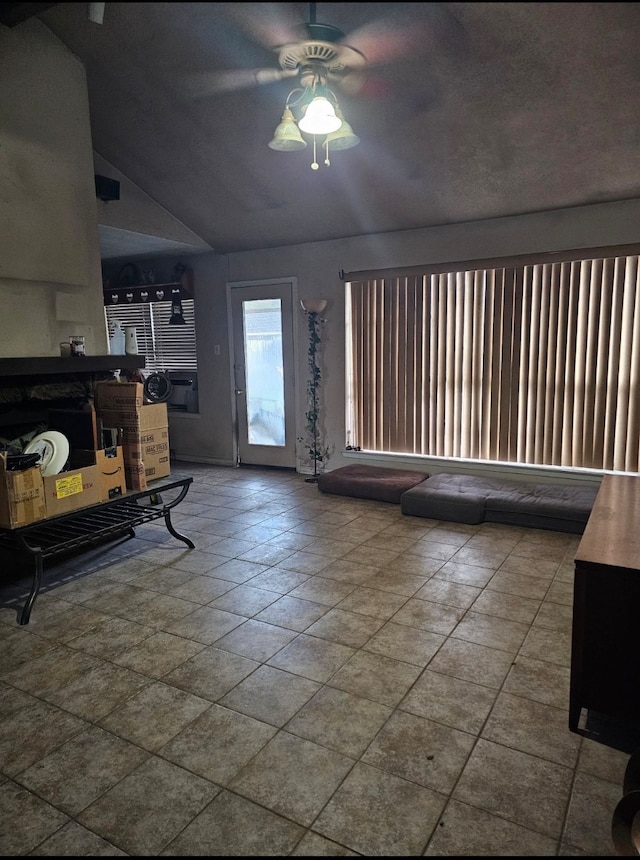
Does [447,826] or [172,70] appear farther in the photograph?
[172,70]

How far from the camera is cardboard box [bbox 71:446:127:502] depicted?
10.9ft

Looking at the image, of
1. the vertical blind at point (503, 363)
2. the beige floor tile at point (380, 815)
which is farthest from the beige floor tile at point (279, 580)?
the vertical blind at point (503, 363)

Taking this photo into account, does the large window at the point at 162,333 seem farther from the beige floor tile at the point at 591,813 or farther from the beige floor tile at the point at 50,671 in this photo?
the beige floor tile at the point at 591,813

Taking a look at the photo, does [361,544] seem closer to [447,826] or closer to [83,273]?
[447,826]

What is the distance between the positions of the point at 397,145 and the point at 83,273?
7.62ft

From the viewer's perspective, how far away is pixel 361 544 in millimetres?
3895

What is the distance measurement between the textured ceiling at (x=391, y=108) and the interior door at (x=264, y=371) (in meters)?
1.01

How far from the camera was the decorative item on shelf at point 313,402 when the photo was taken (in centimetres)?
573

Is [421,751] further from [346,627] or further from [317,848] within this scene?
[346,627]

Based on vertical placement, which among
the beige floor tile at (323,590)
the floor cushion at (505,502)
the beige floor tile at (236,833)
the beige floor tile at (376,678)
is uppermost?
the floor cushion at (505,502)

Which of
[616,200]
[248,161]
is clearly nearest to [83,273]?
[248,161]

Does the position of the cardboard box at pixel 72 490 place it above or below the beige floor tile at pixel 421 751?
above

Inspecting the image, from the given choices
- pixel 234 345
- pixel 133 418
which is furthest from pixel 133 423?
pixel 234 345

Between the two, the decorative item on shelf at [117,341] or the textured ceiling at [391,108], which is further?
the decorative item on shelf at [117,341]
